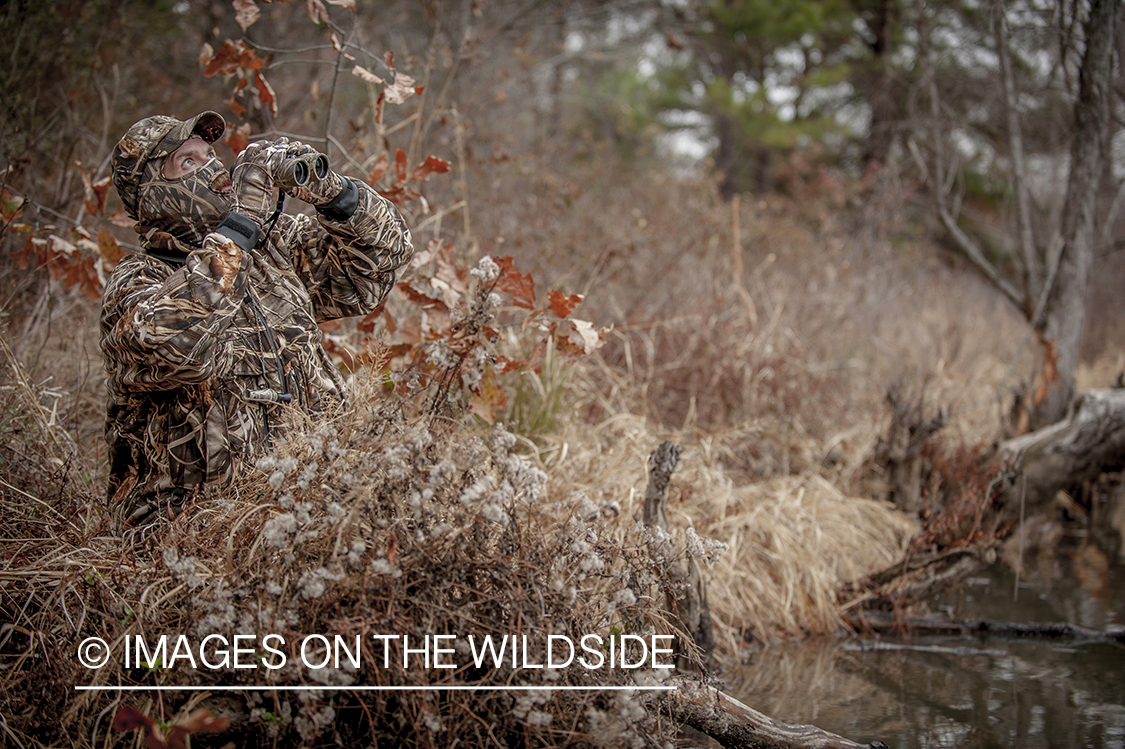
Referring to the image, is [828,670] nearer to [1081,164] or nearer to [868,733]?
[868,733]

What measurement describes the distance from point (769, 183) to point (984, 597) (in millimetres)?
13240

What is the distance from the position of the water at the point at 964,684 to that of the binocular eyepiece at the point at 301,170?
8.33ft

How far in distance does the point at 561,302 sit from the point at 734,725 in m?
1.54

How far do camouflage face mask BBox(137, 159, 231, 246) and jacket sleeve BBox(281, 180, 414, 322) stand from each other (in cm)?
30

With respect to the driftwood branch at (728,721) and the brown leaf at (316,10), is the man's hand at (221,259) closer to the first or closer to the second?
the driftwood branch at (728,721)

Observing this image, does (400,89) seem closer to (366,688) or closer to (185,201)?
(185,201)

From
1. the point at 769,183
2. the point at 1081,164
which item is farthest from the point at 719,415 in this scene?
the point at 769,183

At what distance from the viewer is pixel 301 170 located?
2465 mm

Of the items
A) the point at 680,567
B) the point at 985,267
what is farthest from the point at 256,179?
the point at 985,267

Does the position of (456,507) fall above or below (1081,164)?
below

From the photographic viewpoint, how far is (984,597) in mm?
4730

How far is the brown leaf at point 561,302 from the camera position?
10.2ft

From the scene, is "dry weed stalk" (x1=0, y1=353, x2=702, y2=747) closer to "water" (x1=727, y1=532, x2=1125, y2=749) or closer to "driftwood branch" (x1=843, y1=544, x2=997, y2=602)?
"water" (x1=727, y1=532, x2=1125, y2=749)

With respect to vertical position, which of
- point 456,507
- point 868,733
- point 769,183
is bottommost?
point 868,733
